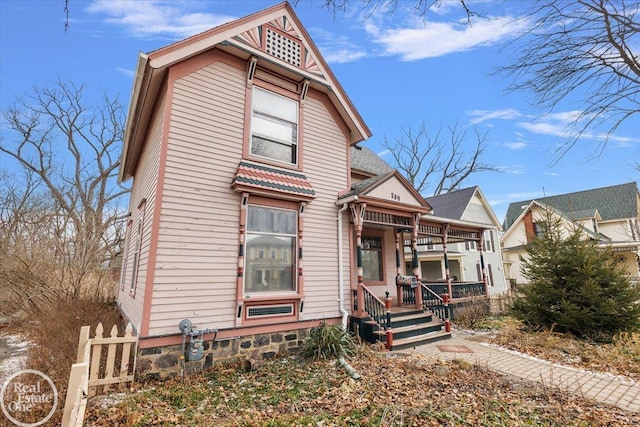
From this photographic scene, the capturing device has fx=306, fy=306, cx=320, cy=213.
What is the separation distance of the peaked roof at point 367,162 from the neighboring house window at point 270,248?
392 cm

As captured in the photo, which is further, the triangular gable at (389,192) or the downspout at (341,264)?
the triangular gable at (389,192)

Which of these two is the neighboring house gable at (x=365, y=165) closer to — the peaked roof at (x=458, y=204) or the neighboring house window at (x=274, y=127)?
the neighboring house window at (x=274, y=127)

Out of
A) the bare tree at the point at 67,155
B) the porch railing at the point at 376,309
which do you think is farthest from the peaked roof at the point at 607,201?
the bare tree at the point at 67,155

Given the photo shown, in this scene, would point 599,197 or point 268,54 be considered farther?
point 599,197

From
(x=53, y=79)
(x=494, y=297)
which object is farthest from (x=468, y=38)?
(x=53, y=79)

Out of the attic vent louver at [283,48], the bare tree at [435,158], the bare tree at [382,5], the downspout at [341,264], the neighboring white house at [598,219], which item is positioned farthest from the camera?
the bare tree at [435,158]

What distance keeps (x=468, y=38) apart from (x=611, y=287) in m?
8.27

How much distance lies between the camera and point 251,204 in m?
6.81

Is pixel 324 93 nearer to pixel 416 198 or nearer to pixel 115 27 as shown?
pixel 416 198

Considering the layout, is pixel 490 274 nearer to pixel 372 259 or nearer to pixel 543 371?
pixel 372 259

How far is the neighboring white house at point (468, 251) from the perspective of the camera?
21391mm

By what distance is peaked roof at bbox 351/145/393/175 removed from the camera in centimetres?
1062

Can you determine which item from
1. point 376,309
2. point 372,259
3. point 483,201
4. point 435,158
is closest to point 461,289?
point 372,259

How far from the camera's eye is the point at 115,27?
8000 mm
